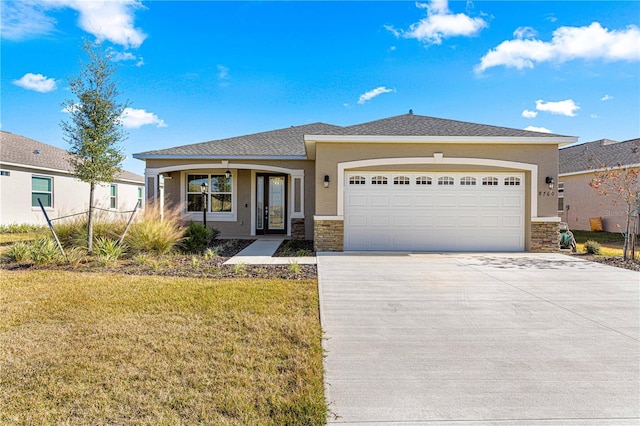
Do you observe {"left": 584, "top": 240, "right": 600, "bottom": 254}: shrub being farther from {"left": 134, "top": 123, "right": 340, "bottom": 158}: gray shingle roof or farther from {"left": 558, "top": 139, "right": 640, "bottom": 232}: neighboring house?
{"left": 134, "top": 123, "right": 340, "bottom": 158}: gray shingle roof

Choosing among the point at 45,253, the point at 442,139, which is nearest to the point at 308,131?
the point at 442,139

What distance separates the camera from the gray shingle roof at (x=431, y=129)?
10.0 meters

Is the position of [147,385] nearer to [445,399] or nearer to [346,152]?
[445,399]

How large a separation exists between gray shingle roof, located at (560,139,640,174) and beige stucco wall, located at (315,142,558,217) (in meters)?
9.01

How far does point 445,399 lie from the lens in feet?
9.14

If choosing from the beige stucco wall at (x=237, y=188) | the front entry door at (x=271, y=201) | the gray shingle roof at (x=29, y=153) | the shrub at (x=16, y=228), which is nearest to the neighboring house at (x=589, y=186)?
the front entry door at (x=271, y=201)

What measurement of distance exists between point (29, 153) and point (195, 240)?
13546mm

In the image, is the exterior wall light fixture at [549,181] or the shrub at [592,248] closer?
the shrub at [592,248]

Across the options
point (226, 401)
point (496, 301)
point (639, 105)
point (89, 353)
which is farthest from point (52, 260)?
point (639, 105)

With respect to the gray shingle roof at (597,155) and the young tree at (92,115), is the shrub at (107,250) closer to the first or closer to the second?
the young tree at (92,115)

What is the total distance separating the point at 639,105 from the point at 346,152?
35.7ft

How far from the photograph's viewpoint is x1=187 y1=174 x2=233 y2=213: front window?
Answer: 47.6 ft

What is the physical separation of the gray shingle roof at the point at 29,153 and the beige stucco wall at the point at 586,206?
23.5 m

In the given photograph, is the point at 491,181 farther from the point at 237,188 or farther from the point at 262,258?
the point at 237,188
